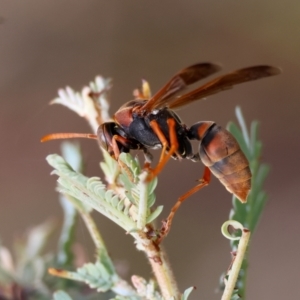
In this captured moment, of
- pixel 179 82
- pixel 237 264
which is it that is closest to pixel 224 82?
pixel 179 82

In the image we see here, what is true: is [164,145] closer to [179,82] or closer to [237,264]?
[179,82]

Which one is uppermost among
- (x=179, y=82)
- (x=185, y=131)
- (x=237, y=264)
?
(x=179, y=82)

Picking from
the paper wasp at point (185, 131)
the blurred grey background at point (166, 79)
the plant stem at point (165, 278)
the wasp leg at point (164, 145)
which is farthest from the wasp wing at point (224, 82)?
the blurred grey background at point (166, 79)

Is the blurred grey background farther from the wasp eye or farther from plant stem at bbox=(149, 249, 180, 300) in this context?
plant stem at bbox=(149, 249, 180, 300)

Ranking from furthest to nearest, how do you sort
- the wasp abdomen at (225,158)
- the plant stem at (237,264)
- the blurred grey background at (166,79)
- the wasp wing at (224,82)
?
the blurred grey background at (166,79)
the wasp wing at (224,82)
the wasp abdomen at (225,158)
the plant stem at (237,264)

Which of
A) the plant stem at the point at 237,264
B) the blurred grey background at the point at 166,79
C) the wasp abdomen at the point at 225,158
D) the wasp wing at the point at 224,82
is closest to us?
the plant stem at the point at 237,264

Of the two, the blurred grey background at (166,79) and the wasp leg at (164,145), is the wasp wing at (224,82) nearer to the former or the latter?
the wasp leg at (164,145)

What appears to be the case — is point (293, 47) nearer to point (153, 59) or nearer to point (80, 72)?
point (153, 59)
